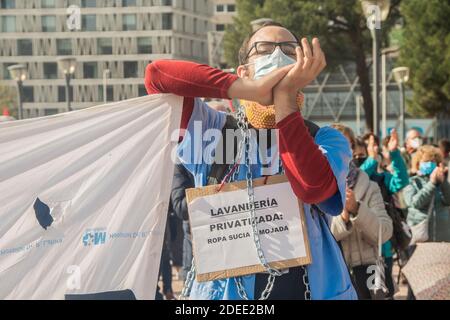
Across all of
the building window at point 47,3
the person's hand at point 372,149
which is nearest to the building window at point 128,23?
the building window at point 47,3

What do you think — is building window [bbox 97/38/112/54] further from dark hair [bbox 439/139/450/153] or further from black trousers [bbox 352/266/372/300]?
black trousers [bbox 352/266/372/300]

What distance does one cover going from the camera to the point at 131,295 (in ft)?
10.5

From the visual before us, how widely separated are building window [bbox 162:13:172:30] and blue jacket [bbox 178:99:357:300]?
2037 cm

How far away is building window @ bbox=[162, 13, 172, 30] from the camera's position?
23.4 meters

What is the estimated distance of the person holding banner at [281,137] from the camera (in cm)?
286

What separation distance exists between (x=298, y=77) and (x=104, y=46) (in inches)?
973

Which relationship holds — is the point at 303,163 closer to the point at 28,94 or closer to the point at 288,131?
the point at 288,131

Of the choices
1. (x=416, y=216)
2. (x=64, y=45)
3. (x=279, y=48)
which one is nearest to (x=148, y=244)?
A: (x=279, y=48)

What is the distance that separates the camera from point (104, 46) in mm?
27141

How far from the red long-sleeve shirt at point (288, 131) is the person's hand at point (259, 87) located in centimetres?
3

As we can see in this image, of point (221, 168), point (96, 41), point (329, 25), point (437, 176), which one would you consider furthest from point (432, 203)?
point (329, 25)

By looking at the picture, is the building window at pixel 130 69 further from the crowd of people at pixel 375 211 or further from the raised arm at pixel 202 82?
the raised arm at pixel 202 82

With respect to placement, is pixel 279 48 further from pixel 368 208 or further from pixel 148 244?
pixel 368 208

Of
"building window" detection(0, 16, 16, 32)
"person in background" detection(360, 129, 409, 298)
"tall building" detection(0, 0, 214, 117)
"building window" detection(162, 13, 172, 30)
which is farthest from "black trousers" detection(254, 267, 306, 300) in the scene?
"building window" detection(0, 16, 16, 32)
